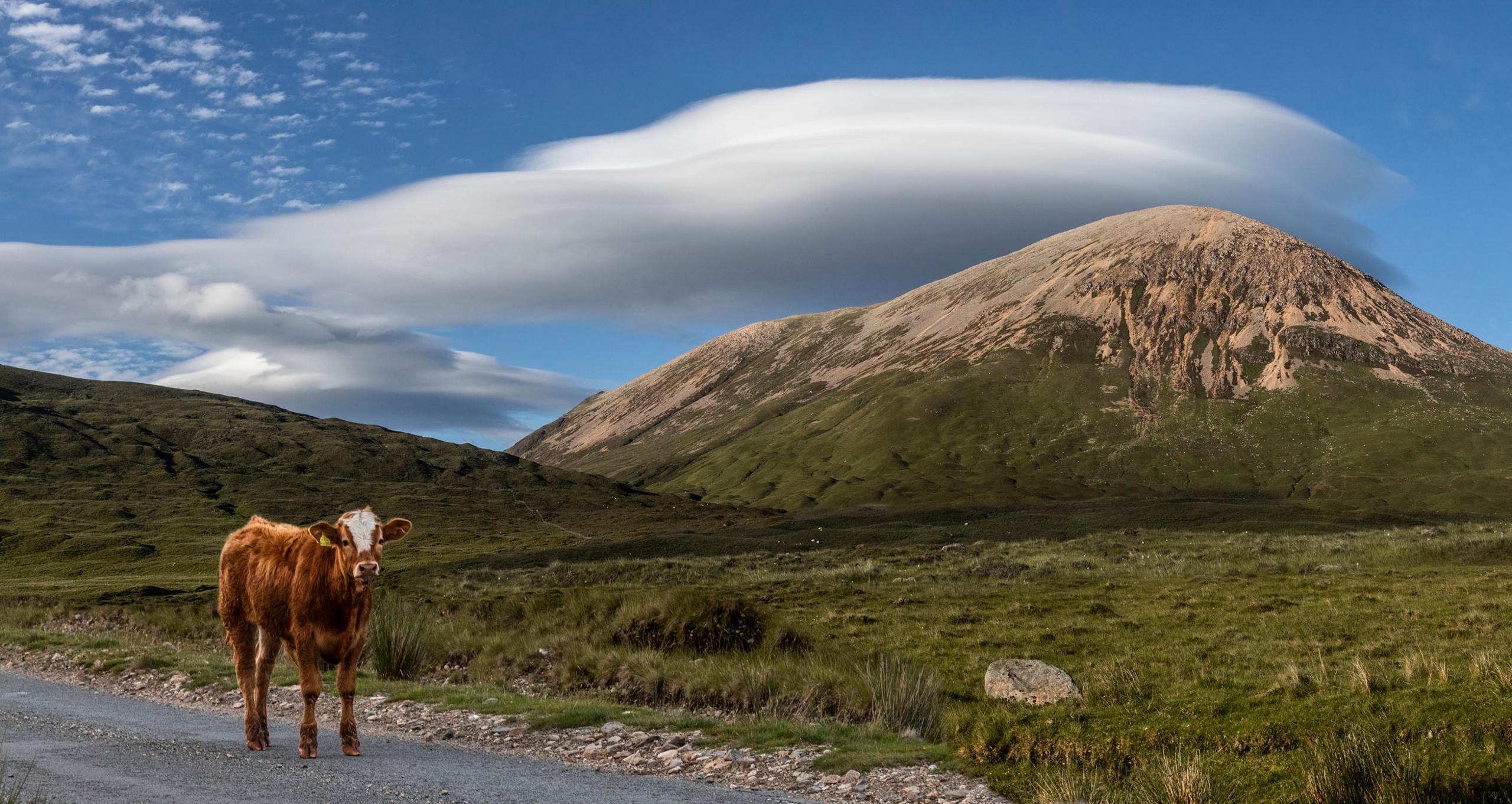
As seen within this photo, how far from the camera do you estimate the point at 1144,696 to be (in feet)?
63.2

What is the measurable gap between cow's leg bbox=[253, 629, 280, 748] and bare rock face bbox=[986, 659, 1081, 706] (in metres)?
12.8

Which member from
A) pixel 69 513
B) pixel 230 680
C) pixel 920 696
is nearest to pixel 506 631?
pixel 230 680

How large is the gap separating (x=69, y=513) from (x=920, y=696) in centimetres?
16229

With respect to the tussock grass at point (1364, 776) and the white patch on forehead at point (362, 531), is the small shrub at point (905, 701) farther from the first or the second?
the white patch on forehead at point (362, 531)

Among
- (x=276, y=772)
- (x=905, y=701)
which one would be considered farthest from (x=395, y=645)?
(x=905, y=701)

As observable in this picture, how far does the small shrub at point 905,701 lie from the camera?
17.9 m

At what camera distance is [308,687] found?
1240cm

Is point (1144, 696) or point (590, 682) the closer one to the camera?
point (1144, 696)

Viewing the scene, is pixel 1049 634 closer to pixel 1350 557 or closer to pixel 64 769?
pixel 64 769

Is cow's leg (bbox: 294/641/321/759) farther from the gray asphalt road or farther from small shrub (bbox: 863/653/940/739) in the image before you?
small shrub (bbox: 863/653/940/739)

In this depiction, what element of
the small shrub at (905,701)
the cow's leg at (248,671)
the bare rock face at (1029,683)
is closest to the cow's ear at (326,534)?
the cow's leg at (248,671)

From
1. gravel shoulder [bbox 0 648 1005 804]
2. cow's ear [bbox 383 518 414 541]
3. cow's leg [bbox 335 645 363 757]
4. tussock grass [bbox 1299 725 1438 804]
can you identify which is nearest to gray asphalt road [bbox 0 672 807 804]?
gravel shoulder [bbox 0 648 1005 804]

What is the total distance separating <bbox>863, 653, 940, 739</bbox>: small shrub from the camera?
17.9 meters

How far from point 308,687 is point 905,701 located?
33.7 feet
